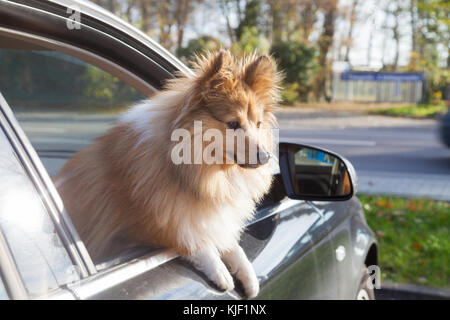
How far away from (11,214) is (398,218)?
545cm

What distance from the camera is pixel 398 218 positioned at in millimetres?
5867

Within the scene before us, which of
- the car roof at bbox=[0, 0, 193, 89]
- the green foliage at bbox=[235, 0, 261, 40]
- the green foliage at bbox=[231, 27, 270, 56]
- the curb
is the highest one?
the green foliage at bbox=[235, 0, 261, 40]

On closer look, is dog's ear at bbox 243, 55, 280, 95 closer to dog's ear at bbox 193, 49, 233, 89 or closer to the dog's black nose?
dog's ear at bbox 193, 49, 233, 89

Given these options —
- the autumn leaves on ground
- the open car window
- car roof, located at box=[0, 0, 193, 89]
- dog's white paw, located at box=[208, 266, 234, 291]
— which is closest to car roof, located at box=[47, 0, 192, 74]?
car roof, located at box=[0, 0, 193, 89]

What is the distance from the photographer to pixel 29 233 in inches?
48.8

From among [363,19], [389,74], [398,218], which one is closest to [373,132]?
[389,74]

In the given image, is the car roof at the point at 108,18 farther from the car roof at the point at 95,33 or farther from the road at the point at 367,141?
the road at the point at 367,141

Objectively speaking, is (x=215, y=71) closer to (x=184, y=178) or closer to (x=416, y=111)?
(x=184, y=178)

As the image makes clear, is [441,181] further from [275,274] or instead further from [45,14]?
[45,14]

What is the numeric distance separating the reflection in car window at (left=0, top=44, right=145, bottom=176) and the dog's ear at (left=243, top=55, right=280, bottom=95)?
24.0ft

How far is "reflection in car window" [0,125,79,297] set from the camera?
3.85ft

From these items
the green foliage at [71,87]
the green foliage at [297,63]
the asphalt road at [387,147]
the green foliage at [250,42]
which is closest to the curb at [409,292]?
the asphalt road at [387,147]

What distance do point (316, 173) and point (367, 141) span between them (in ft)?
43.9

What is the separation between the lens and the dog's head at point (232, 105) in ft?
6.45
